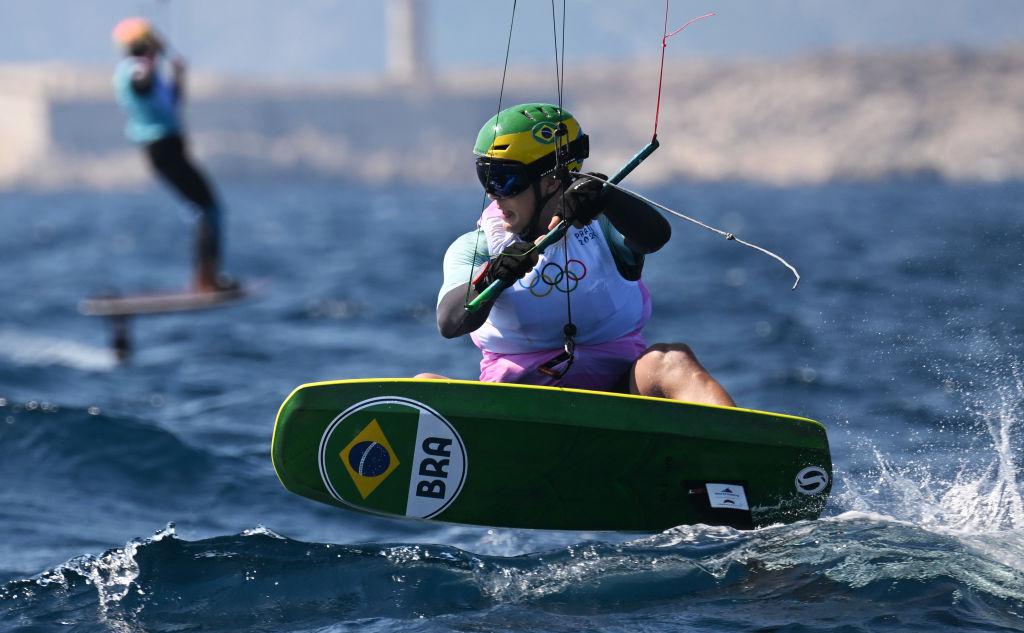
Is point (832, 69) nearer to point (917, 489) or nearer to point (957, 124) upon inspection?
point (957, 124)

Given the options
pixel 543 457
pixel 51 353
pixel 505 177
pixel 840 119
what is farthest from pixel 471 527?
pixel 840 119

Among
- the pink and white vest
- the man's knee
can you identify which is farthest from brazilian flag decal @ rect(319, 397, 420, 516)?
the man's knee

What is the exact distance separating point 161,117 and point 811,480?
750cm

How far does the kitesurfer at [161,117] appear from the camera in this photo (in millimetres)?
10891

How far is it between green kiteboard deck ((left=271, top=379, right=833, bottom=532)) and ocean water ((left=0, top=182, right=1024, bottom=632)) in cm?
19

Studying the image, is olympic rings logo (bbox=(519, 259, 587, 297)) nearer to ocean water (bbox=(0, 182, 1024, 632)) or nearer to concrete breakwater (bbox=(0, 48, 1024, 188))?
ocean water (bbox=(0, 182, 1024, 632))

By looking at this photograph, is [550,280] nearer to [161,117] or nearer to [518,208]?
[518,208]

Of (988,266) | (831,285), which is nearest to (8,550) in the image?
(831,285)

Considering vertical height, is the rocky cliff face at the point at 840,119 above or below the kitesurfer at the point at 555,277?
above

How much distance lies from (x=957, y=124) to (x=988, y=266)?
389 feet

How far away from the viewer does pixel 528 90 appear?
6275 inches

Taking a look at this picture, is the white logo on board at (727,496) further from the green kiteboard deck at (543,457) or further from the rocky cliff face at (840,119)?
the rocky cliff face at (840,119)

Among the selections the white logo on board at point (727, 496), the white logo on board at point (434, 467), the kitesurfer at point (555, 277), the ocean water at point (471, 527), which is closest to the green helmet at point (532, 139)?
the kitesurfer at point (555, 277)

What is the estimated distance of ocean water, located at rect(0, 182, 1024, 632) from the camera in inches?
196
